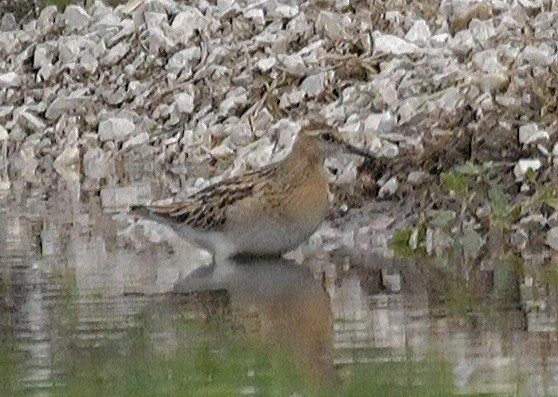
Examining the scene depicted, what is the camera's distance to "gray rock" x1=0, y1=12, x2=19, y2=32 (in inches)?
692

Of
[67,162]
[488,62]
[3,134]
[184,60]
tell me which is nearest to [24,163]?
[67,162]

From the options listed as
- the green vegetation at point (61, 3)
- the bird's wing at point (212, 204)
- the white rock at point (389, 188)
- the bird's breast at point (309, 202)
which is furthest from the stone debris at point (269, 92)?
the bird's wing at point (212, 204)

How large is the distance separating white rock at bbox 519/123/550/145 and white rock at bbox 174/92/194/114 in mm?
4053

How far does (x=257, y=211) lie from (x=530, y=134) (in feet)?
5.39

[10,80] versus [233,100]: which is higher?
[10,80]

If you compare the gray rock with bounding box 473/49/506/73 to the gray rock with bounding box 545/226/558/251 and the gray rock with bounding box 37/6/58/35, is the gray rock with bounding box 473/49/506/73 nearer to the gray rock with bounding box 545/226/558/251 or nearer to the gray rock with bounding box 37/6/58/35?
the gray rock with bounding box 545/226/558/251

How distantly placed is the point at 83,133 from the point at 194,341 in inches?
291

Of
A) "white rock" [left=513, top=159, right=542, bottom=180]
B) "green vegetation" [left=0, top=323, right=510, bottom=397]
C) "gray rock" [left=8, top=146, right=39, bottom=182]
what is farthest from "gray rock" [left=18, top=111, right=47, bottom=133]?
"green vegetation" [left=0, top=323, right=510, bottom=397]

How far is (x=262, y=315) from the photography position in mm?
7438

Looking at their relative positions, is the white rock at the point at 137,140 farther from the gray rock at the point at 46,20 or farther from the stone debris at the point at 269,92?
the gray rock at the point at 46,20

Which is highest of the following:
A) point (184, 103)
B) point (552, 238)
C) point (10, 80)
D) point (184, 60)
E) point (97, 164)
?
point (10, 80)

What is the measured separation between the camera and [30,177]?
44.2 feet

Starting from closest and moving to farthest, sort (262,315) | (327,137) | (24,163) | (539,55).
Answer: (262,315), (327,137), (539,55), (24,163)

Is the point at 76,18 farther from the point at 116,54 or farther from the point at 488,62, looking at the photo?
the point at 488,62
